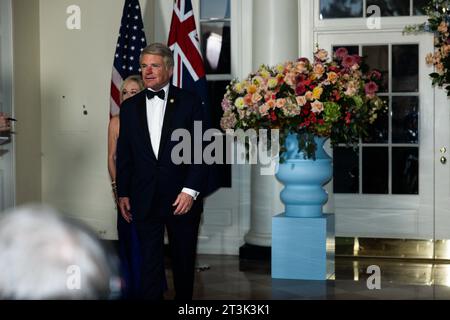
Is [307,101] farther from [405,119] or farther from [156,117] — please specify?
[405,119]

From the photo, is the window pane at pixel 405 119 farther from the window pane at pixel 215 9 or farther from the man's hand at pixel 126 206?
the man's hand at pixel 126 206

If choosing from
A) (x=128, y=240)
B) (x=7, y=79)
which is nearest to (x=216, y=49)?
(x=7, y=79)

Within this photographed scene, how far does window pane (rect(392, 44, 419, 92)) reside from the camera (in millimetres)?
6172

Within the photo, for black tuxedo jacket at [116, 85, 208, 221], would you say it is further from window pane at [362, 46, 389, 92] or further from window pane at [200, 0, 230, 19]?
window pane at [200, 0, 230, 19]

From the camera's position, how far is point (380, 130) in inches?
247

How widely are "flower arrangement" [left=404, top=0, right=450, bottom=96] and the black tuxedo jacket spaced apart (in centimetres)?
296

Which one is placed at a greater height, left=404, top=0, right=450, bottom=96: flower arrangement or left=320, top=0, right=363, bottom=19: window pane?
left=320, top=0, right=363, bottom=19: window pane

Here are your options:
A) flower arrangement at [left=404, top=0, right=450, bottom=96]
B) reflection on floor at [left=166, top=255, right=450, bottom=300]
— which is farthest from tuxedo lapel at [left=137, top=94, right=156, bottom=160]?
flower arrangement at [left=404, top=0, right=450, bottom=96]

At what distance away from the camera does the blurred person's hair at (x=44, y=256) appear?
2.60 feet

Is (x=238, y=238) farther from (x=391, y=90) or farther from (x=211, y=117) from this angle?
(x=391, y=90)

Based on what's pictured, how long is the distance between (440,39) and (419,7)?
15.9 inches
